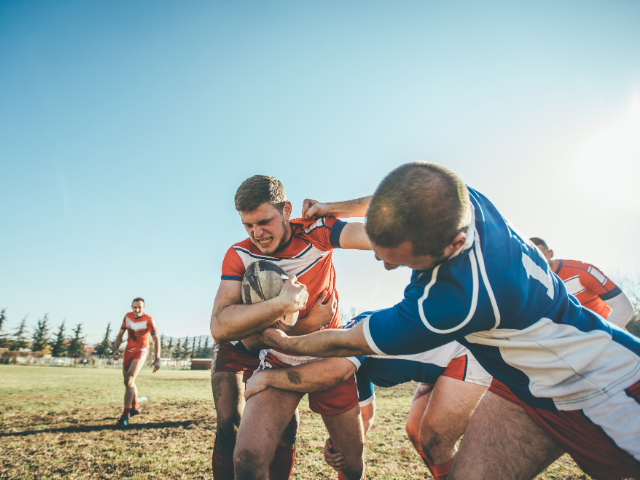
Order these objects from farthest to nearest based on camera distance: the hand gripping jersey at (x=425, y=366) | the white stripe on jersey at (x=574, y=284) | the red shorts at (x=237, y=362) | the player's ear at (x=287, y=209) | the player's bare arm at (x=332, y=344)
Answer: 1. the white stripe on jersey at (x=574, y=284)
2. the red shorts at (x=237, y=362)
3. the player's ear at (x=287, y=209)
4. the hand gripping jersey at (x=425, y=366)
5. the player's bare arm at (x=332, y=344)

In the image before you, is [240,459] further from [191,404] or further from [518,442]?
[191,404]

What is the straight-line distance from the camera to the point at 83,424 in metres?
6.89

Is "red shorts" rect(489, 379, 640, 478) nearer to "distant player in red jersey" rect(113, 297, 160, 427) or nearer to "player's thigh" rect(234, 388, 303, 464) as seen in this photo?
"player's thigh" rect(234, 388, 303, 464)

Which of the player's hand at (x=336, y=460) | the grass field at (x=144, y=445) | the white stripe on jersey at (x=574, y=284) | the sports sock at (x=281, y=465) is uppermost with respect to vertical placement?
the white stripe on jersey at (x=574, y=284)

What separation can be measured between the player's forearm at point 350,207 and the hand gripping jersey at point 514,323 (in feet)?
5.05

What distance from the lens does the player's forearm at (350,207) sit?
360cm

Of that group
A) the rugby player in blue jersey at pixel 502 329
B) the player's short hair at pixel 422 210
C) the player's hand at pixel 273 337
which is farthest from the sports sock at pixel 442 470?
the player's short hair at pixel 422 210

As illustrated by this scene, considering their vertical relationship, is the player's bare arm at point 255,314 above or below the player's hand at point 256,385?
above

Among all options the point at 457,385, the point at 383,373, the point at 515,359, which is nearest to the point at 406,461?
the point at 383,373

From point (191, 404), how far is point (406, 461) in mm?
7009

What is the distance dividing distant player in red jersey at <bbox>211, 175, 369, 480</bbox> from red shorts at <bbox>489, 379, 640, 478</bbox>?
71.5 inches

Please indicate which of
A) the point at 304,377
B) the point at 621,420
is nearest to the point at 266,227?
the point at 304,377

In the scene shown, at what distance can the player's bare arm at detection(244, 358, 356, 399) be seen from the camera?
10.4 feet

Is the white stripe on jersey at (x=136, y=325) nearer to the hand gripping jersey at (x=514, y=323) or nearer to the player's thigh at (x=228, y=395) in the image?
the player's thigh at (x=228, y=395)
